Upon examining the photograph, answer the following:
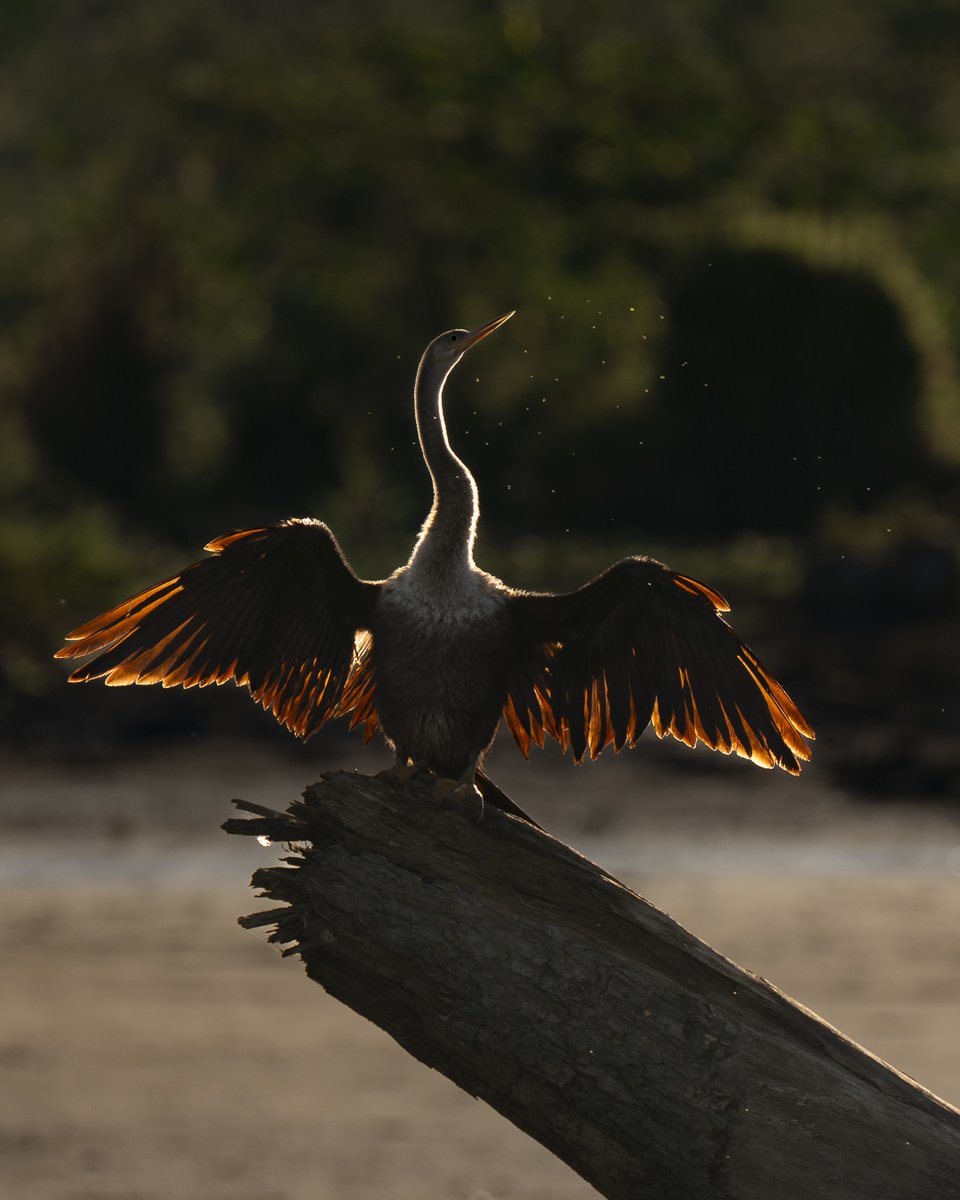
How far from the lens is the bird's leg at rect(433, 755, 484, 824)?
216 inches

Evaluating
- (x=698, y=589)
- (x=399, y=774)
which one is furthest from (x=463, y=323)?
(x=399, y=774)

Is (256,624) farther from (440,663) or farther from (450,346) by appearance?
(450,346)

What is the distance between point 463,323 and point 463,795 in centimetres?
2176

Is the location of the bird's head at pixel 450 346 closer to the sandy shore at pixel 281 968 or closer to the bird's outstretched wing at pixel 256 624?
the bird's outstretched wing at pixel 256 624

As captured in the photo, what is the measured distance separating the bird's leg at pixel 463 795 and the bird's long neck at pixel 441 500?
0.53 metres

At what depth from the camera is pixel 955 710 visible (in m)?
16.0

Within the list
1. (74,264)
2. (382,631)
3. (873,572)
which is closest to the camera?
(382,631)

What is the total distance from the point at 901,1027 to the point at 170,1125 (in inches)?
123

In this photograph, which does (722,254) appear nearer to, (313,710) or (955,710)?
(955,710)

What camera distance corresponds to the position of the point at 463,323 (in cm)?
2697

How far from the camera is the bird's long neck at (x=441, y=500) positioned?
18.9ft

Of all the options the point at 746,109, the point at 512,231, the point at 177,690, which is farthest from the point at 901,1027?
the point at 746,109

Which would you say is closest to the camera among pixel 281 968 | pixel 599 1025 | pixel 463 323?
pixel 599 1025

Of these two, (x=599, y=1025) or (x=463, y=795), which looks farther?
(x=463, y=795)
